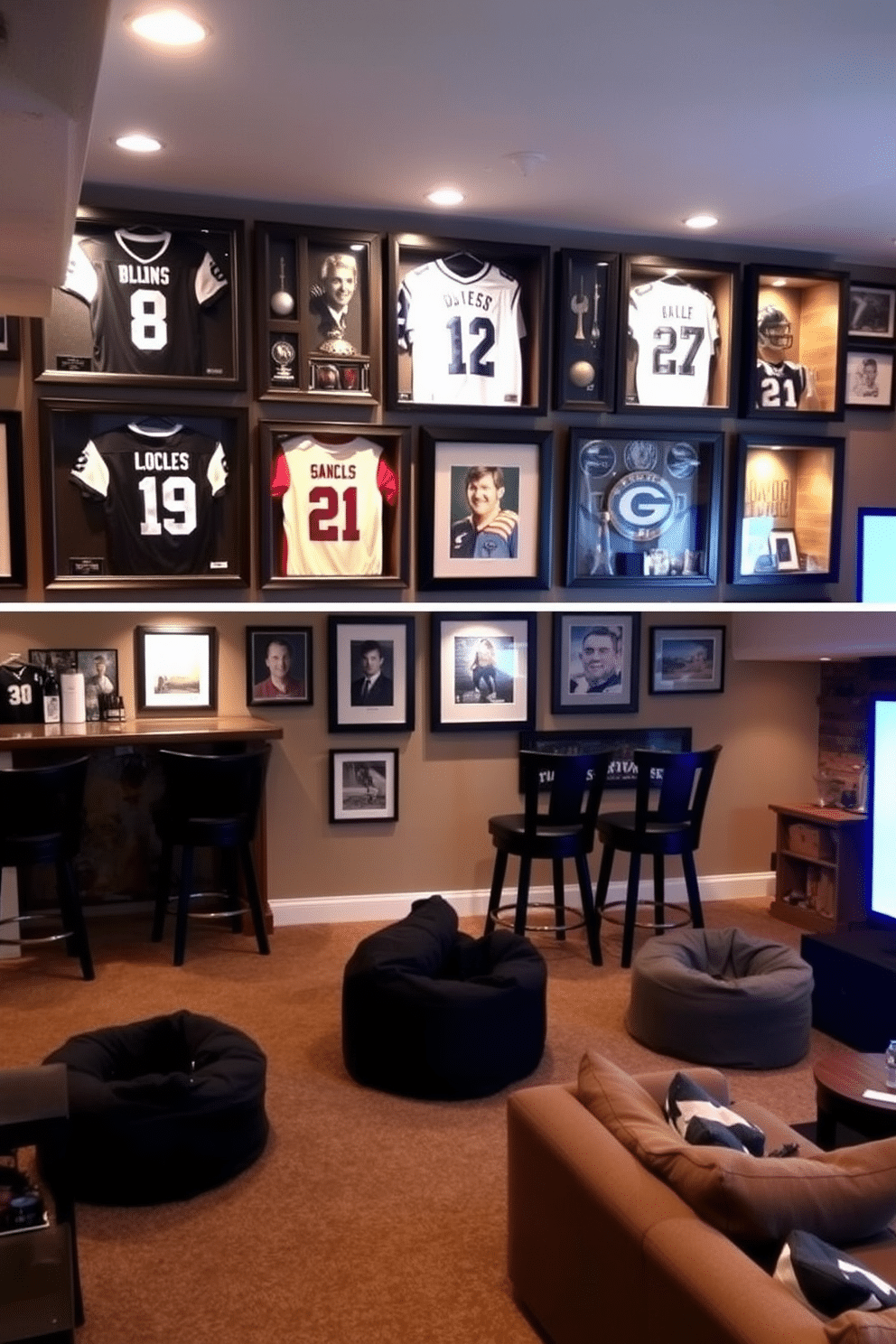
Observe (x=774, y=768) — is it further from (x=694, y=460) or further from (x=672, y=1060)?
(x=672, y=1060)

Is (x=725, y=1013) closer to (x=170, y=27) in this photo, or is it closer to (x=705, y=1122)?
(x=705, y=1122)

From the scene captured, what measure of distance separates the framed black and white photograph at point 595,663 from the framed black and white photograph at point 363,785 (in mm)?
844

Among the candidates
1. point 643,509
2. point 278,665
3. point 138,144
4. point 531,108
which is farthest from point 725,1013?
point 138,144

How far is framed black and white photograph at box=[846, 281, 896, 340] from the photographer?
5430mm

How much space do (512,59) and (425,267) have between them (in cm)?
169

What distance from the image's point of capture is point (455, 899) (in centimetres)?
514

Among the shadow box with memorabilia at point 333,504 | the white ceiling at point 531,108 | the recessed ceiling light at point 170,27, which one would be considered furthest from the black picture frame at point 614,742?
the recessed ceiling light at point 170,27

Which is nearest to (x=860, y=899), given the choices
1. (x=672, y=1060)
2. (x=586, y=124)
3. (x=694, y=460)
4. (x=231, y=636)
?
(x=672, y=1060)

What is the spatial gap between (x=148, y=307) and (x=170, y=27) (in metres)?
1.69

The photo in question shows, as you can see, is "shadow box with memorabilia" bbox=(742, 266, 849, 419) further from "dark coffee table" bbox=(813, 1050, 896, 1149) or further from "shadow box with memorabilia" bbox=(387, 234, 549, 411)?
"dark coffee table" bbox=(813, 1050, 896, 1149)

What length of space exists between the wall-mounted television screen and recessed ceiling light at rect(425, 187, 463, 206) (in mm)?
2150

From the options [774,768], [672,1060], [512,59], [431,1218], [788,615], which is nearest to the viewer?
[431,1218]

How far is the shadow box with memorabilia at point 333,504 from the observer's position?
4738 mm

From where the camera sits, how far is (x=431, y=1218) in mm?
2725
